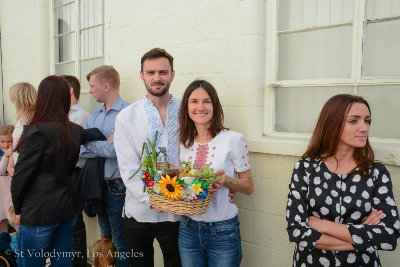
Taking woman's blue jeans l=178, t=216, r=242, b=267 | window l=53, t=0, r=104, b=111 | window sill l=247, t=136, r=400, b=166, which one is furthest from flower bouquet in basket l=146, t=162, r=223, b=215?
window l=53, t=0, r=104, b=111

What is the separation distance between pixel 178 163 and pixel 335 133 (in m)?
1.15

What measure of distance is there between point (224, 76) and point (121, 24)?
60.8 inches

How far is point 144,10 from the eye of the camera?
3689 mm

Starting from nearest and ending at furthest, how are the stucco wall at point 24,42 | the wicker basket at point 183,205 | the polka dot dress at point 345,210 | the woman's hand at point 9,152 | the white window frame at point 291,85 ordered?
1. the polka dot dress at point 345,210
2. the wicker basket at point 183,205
3. the white window frame at point 291,85
4. the woman's hand at point 9,152
5. the stucco wall at point 24,42

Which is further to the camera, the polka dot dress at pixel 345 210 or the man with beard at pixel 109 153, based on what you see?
the man with beard at pixel 109 153

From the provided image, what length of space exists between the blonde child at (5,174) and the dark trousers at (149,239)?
2.05m

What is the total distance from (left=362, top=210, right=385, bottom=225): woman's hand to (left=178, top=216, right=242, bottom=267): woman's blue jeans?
86 centimetres

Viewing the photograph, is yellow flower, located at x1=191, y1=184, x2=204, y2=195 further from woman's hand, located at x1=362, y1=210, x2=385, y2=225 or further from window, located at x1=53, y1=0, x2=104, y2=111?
window, located at x1=53, y1=0, x2=104, y2=111

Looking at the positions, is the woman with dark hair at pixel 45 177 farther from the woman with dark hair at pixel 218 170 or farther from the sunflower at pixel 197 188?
the sunflower at pixel 197 188

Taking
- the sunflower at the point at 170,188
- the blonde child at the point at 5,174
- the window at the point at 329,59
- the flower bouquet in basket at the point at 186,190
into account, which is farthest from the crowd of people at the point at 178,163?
the blonde child at the point at 5,174

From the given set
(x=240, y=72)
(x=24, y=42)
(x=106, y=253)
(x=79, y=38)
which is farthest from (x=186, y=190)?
(x=24, y=42)

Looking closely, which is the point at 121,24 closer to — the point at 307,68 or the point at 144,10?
the point at 144,10

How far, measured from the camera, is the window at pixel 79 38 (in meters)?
4.80

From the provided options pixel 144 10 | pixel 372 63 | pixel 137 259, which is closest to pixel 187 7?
pixel 144 10
